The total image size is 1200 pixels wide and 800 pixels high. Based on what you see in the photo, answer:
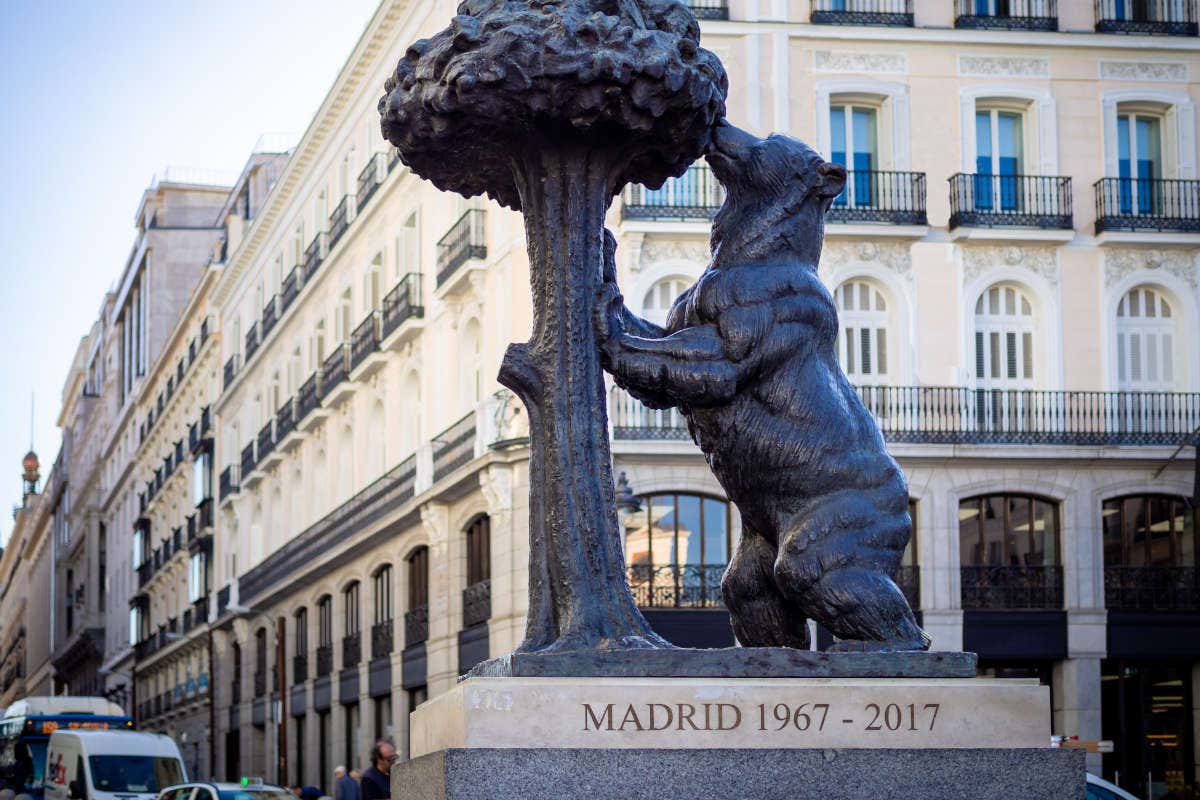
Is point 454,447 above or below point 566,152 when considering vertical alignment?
above

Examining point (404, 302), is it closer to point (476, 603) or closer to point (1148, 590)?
point (476, 603)

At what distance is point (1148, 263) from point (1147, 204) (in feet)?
3.44

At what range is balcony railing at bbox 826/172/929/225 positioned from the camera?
3459 cm

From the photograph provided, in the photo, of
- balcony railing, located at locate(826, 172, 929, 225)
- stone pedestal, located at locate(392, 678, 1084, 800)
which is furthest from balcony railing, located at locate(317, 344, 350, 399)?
stone pedestal, located at locate(392, 678, 1084, 800)

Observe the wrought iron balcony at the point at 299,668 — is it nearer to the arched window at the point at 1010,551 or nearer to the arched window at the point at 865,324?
the arched window at the point at 865,324

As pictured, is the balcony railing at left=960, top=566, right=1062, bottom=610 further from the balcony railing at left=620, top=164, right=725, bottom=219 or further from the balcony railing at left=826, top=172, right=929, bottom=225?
the balcony railing at left=620, top=164, right=725, bottom=219

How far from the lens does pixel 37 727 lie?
4088 centimetres

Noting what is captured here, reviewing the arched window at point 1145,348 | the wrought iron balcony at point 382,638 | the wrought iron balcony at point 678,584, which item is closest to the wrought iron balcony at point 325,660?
the wrought iron balcony at point 382,638

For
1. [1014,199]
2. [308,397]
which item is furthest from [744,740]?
[308,397]

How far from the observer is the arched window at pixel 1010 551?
34.2m

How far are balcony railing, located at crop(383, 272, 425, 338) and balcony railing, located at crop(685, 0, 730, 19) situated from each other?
8.01m

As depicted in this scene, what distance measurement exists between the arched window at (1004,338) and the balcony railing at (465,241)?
8332mm

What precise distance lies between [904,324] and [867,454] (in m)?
27.9

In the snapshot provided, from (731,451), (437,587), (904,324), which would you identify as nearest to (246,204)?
(437,587)
